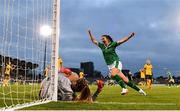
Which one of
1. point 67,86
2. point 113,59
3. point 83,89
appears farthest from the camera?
point 113,59

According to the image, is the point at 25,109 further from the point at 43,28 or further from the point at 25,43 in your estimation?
the point at 43,28

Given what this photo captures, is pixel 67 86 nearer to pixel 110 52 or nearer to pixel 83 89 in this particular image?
pixel 83 89

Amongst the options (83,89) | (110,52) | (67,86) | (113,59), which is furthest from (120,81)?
(83,89)

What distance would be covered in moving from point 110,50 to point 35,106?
7.37m

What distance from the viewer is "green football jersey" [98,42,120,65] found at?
1881 cm

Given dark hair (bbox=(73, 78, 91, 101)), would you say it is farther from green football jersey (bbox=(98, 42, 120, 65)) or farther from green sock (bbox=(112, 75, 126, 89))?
green sock (bbox=(112, 75, 126, 89))

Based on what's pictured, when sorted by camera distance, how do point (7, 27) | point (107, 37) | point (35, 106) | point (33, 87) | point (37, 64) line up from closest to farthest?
1. point (7, 27)
2. point (35, 106)
3. point (37, 64)
4. point (107, 37)
5. point (33, 87)

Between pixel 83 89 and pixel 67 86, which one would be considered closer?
pixel 83 89

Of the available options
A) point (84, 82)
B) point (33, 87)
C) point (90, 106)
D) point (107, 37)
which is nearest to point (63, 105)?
point (90, 106)

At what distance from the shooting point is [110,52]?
62.3ft

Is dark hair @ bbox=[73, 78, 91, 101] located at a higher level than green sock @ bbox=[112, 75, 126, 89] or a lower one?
lower

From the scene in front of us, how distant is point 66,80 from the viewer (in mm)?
13961

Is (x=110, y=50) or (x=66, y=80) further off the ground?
(x=110, y=50)

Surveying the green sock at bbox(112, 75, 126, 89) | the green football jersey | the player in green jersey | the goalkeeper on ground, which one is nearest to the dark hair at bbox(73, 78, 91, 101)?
the goalkeeper on ground
